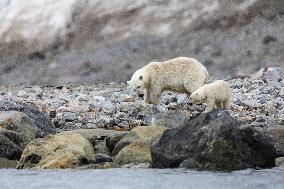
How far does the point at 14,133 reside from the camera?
14219 millimetres

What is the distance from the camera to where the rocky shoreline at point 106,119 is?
41.7ft

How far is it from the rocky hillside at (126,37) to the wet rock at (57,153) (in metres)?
14.3

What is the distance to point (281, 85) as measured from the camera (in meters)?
21.8

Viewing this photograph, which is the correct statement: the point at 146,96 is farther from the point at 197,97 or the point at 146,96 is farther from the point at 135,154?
the point at 135,154

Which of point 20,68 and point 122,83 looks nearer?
point 122,83

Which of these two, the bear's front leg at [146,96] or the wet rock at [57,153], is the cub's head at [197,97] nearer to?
the bear's front leg at [146,96]

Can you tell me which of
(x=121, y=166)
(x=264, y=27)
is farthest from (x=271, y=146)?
(x=264, y=27)

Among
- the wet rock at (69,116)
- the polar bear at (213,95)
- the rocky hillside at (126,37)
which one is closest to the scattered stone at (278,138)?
the polar bear at (213,95)

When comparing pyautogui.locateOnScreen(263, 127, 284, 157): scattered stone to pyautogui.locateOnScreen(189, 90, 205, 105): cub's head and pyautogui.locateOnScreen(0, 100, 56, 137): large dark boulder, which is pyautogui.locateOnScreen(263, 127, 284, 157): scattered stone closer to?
pyautogui.locateOnScreen(0, 100, 56, 137): large dark boulder

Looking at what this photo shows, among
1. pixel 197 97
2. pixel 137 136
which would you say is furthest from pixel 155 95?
pixel 137 136

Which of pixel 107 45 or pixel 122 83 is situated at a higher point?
pixel 107 45

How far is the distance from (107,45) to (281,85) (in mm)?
9347

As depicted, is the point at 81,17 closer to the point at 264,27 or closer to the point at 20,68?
the point at 20,68

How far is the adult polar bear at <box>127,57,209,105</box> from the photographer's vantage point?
784 inches
